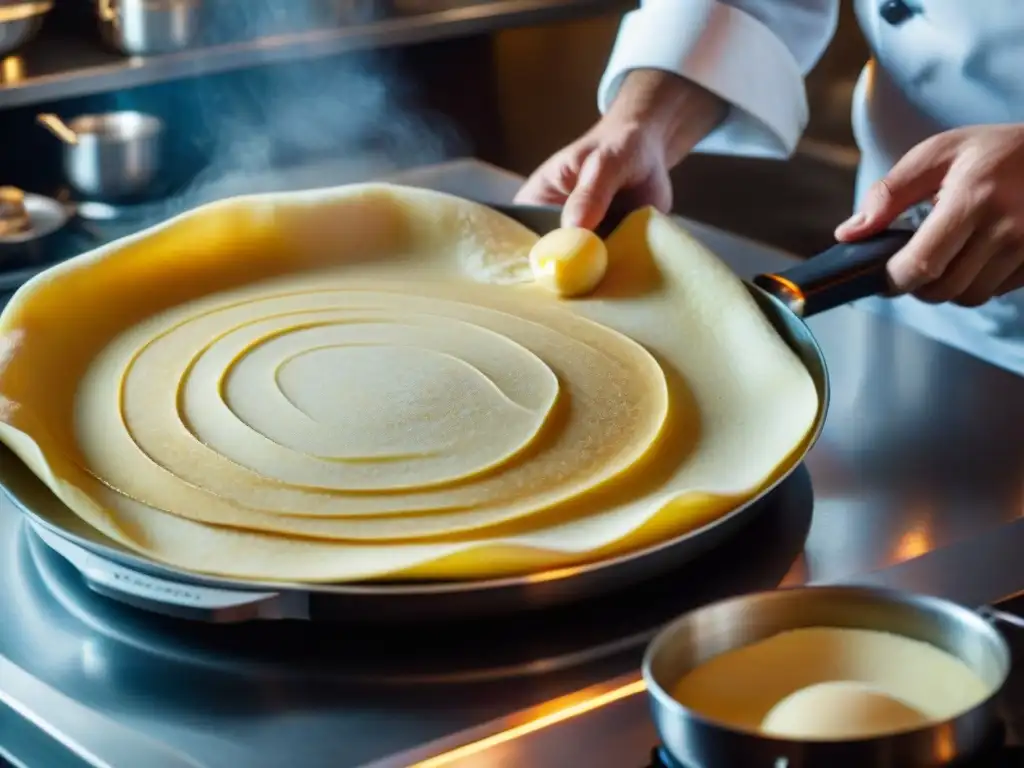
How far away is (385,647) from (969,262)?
22.0 inches

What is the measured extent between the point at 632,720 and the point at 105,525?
0.98ft

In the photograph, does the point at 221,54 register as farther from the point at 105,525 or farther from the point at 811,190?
the point at 105,525

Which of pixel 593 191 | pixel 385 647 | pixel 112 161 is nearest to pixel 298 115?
pixel 112 161

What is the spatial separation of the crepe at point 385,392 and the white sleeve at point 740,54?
0.24m

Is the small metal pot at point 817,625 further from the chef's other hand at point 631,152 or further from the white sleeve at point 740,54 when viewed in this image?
the white sleeve at point 740,54

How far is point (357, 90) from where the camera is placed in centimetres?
249

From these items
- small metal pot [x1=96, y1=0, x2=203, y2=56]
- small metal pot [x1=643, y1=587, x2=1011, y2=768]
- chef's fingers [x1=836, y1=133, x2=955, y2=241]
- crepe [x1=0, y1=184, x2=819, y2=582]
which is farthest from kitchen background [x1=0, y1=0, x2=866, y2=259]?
small metal pot [x1=643, y1=587, x2=1011, y2=768]

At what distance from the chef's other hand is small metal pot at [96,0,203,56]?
93cm

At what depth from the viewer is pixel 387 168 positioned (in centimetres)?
215

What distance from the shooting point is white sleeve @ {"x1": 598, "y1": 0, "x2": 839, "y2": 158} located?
4.41 ft

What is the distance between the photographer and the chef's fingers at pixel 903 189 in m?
1.08

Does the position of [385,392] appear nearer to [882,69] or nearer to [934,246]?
[934,246]

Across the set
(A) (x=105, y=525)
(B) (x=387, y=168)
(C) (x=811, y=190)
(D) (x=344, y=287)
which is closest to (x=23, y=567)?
(A) (x=105, y=525)

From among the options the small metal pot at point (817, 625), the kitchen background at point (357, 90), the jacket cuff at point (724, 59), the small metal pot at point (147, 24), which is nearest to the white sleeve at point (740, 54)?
the jacket cuff at point (724, 59)
